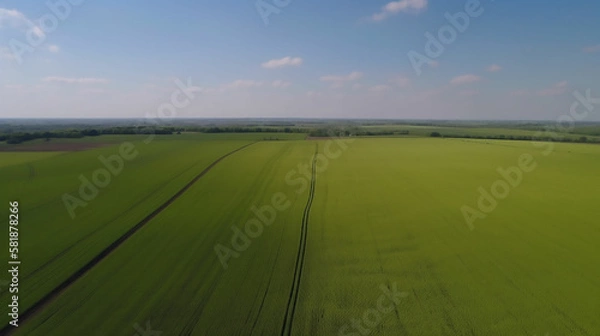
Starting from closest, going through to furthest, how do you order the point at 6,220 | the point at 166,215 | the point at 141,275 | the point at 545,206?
1. the point at 141,275
2. the point at 6,220
3. the point at 166,215
4. the point at 545,206

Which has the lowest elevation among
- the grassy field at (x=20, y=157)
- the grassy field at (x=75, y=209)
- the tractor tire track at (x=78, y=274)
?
the grassy field at (x=20, y=157)

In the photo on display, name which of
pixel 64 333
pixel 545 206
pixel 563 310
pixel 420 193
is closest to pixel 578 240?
pixel 545 206

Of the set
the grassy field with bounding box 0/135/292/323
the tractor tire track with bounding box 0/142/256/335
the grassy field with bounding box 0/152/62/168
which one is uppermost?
the grassy field with bounding box 0/135/292/323

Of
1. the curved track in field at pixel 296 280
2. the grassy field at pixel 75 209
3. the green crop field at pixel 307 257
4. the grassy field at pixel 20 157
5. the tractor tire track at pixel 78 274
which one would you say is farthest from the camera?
the grassy field at pixel 20 157

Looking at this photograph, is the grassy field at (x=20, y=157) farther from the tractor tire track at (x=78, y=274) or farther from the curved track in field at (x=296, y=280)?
the curved track in field at (x=296, y=280)

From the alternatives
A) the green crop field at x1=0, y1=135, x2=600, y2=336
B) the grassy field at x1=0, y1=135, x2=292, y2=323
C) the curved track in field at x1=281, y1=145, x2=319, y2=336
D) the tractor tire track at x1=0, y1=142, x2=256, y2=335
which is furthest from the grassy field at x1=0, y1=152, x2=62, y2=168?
the curved track in field at x1=281, y1=145, x2=319, y2=336

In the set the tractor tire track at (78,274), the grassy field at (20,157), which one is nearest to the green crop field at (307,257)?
the tractor tire track at (78,274)

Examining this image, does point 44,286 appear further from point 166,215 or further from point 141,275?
point 166,215

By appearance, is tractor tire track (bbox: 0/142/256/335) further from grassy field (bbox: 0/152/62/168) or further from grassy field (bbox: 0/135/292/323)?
grassy field (bbox: 0/152/62/168)
